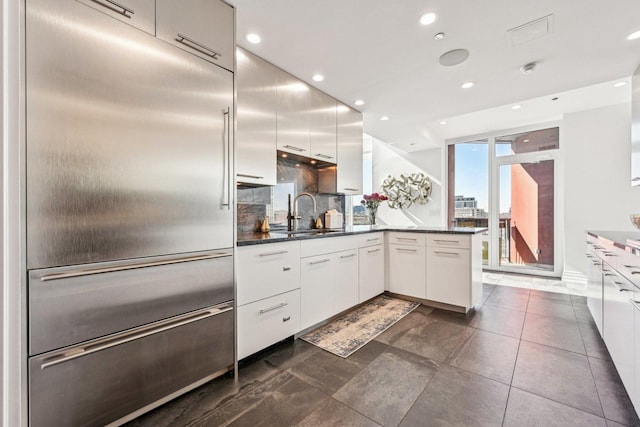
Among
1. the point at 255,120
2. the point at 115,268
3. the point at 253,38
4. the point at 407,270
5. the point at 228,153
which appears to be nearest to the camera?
the point at 115,268

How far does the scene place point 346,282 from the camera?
Answer: 8.89 ft

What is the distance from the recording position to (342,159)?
10.9ft

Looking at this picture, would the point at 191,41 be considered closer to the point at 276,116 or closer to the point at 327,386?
the point at 276,116

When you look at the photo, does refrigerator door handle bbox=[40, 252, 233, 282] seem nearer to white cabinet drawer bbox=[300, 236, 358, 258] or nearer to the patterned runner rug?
white cabinet drawer bbox=[300, 236, 358, 258]

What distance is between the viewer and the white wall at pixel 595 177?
368cm

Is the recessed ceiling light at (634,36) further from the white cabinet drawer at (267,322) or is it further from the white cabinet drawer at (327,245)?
the white cabinet drawer at (267,322)

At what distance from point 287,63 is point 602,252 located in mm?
Result: 2983

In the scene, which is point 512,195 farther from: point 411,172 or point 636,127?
point 636,127

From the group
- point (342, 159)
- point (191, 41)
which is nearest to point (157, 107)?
point (191, 41)

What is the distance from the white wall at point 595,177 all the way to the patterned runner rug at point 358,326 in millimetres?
2948

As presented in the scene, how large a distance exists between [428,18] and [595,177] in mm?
3882

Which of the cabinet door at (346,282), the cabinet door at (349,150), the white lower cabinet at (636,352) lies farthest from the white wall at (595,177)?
the cabinet door at (346,282)

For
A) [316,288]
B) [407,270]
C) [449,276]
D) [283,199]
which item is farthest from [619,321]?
[283,199]

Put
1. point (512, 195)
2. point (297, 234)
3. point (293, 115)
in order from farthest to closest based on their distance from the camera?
point (512, 195)
point (293, 115)
point (297, 234)
